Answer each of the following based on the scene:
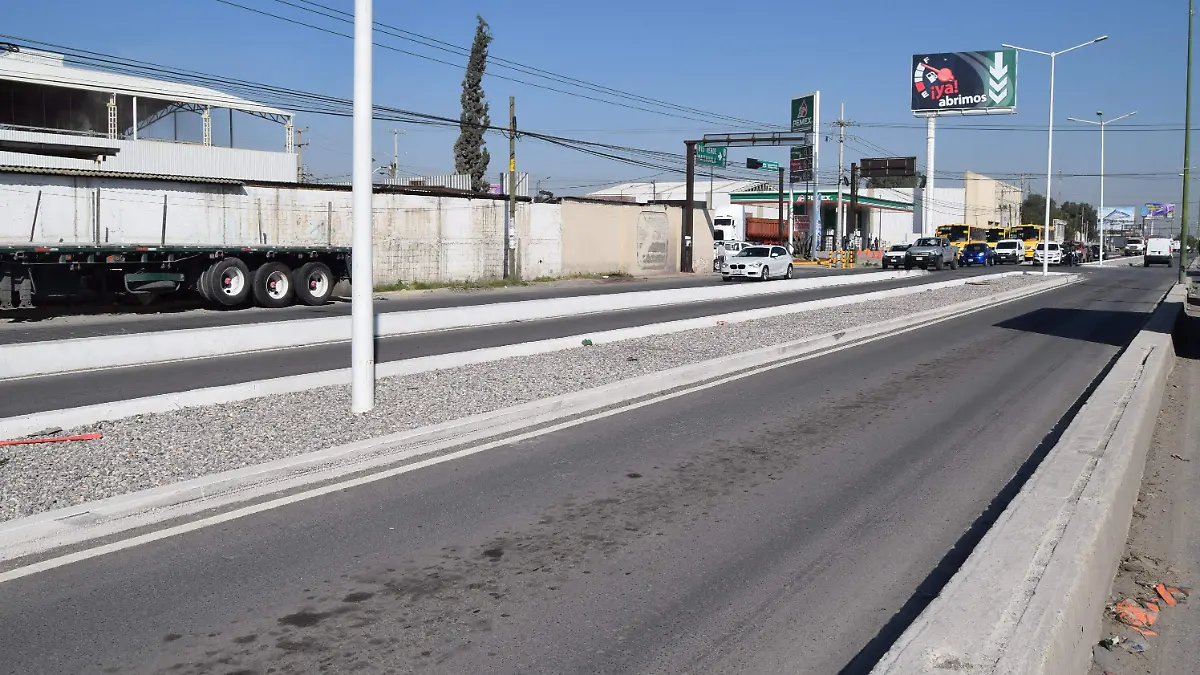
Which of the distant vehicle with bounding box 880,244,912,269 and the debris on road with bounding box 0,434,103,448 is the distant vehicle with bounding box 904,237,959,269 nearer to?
the distant vehicle with bounding box 880,244,912,269

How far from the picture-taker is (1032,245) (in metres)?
77.9

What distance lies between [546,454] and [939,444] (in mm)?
3798

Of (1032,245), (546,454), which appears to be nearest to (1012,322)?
(546,454)

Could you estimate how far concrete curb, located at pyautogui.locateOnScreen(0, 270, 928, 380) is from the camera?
1433 cm

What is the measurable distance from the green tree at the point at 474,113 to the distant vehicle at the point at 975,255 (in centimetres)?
3461

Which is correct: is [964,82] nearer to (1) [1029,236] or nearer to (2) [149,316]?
(1) [1029,236]

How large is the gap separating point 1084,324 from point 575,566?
21.5m

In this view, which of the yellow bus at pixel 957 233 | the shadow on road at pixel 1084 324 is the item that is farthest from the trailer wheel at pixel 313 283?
the yellow bus at pixel 957 233

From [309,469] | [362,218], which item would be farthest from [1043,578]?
[362,218]

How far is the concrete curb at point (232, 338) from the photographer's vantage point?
14.3 metres

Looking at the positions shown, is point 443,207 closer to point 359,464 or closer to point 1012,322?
point 1012,322

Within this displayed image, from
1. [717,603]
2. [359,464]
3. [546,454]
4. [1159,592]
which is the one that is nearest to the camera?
[717,603]

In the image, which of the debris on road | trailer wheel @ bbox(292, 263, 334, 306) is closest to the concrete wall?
trailer wheel @ bbox(292, 263, 334, 306)

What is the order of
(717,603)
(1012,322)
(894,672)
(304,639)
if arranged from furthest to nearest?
1. (1012,322)
2. (717,603)
3. (304,639)
4. (894,672)
